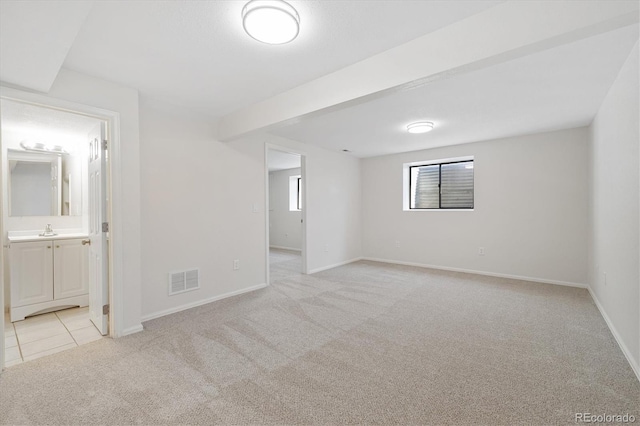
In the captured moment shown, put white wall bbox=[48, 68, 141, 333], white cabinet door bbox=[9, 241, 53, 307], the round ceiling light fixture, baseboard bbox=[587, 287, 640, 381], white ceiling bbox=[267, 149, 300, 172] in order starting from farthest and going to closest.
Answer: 1. white ceiling bbox=[267, 149, 300, 172]
2. white cabinet door bbox=[9, 241, 53, 307]
3. white wall bbox=[48, 68, 141, 333]
4. baseboard bbox=[587, 287, 640, 381]
5. the round ceiling light fixture

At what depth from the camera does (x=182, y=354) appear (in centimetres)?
231

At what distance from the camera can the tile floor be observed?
238cm

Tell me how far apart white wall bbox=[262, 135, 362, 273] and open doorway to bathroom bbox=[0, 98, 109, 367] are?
239 cm

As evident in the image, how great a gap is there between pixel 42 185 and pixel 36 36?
9.67 ft

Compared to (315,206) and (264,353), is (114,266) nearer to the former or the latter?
(264,353)

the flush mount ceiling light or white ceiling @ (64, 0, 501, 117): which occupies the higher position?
white ceiling @ (64, 0, 501, 117)

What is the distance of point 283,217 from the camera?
8.45m

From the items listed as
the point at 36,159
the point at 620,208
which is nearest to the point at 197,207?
the point at 36,159

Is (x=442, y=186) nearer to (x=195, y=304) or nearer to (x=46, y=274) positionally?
(x=195, y=304)

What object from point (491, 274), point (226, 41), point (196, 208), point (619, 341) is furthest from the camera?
point (491, 274)

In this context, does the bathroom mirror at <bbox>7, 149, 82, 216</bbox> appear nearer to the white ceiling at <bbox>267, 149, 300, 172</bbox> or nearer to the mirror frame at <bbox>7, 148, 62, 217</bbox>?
the mirror frame at <bbox>7, 148, 62, 217</bbox>

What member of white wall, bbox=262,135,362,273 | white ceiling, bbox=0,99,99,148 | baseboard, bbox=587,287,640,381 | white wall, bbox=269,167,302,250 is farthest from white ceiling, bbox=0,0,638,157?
white wall, bbox=269,167,302,250

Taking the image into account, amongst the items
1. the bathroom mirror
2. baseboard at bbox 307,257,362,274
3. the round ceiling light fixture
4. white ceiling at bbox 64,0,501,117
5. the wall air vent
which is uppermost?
white ceiling at bbox 64,0,501,117

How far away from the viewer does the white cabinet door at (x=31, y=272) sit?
307cm
